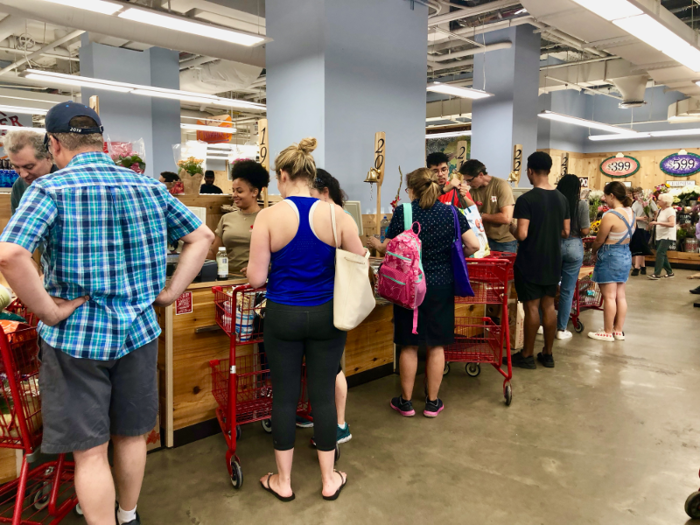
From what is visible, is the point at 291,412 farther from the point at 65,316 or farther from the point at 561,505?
the point at 561,505

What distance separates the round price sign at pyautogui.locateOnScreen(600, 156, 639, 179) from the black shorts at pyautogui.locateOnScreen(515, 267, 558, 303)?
13880 mm

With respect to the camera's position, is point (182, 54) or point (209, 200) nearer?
point (209, 200)

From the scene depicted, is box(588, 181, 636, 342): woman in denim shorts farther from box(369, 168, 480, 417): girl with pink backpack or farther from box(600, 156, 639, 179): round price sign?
box(600, 156, 639, 179): round price sign

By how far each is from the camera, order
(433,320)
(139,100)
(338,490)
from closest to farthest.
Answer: (338,490)
(433,320)
(139,100)

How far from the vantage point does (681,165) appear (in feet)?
49.4

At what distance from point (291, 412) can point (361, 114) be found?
3.98 meters

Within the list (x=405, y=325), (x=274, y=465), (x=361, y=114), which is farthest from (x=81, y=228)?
(x=361, y=114)

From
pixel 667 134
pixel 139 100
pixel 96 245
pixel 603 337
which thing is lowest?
pixel 603 337

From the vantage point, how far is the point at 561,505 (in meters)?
2.46

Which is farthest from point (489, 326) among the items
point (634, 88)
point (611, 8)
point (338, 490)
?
point (634, 88)

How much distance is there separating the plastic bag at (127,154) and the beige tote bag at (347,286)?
5.36 ft

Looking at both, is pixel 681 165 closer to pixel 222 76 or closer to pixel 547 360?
pixel 222 76

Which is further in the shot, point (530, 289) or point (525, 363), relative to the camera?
point (525, 363)

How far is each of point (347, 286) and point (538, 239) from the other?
2.52 m
